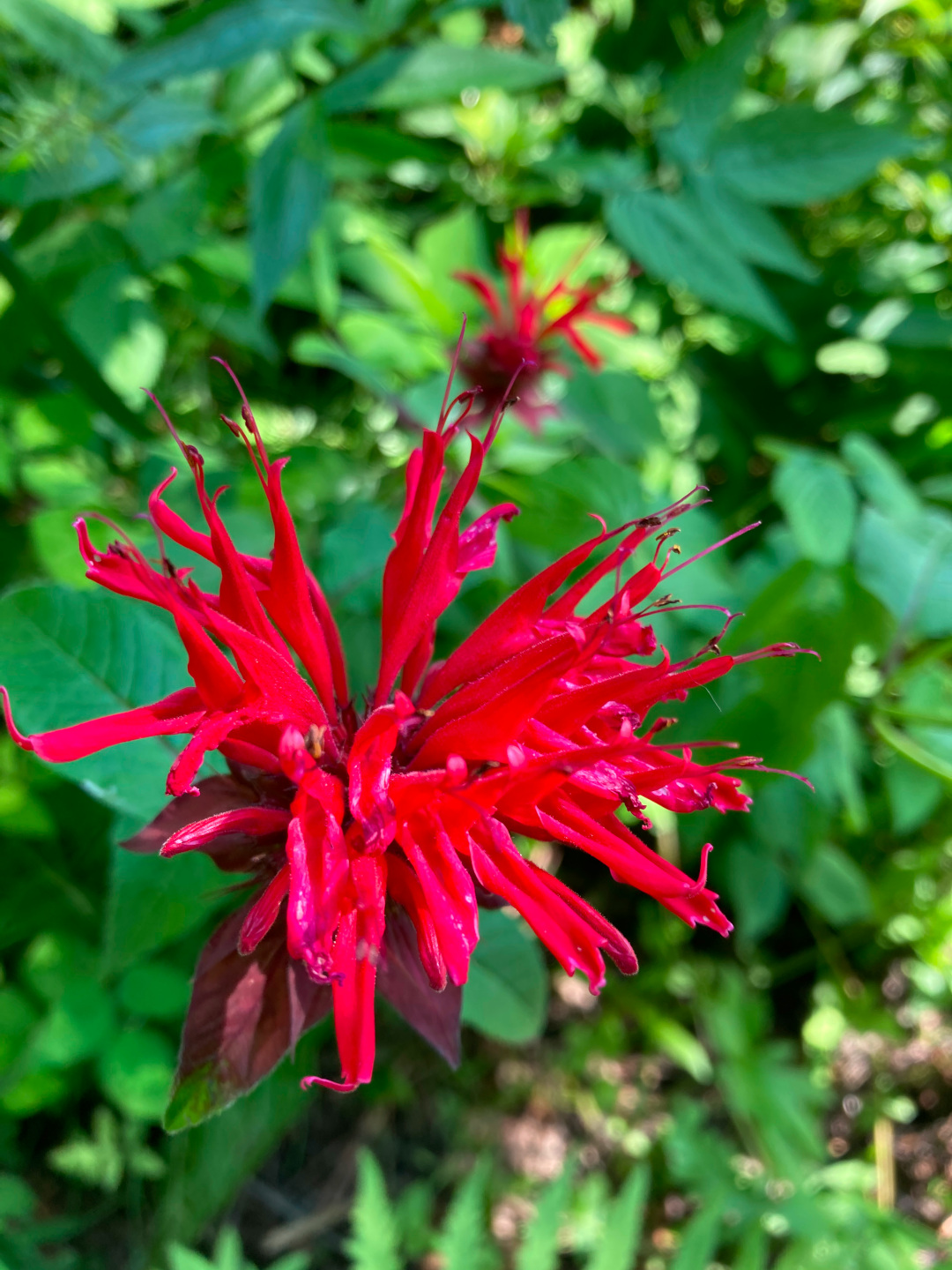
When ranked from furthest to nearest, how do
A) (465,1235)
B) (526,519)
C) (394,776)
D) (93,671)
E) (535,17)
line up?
(465,1235) < (526,519) < (535,17) < (93,671) < (394,776)

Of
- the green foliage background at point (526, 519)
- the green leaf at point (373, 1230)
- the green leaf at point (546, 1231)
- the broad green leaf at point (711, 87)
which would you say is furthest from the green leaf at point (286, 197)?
the green leaf at point (546, 1231)

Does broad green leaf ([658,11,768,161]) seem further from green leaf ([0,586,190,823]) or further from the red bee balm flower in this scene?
green leaf ([0,586,190,823])

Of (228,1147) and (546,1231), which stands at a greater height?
(228,1147)

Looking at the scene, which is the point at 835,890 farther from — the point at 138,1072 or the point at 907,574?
Answer: the point at 138,1072

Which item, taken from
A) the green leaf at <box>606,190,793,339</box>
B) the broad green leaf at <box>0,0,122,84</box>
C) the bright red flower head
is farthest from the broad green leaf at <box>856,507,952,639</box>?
the broad green leaf at <box>0,0,122,84</box>

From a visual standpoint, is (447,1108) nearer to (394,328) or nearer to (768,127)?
(394,328)

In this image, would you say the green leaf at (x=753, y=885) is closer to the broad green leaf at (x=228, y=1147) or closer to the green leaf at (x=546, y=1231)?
the green leaf at (x=546, y=1231)

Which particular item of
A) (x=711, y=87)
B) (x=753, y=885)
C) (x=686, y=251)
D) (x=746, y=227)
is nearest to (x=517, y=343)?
(x=686, y=251)
